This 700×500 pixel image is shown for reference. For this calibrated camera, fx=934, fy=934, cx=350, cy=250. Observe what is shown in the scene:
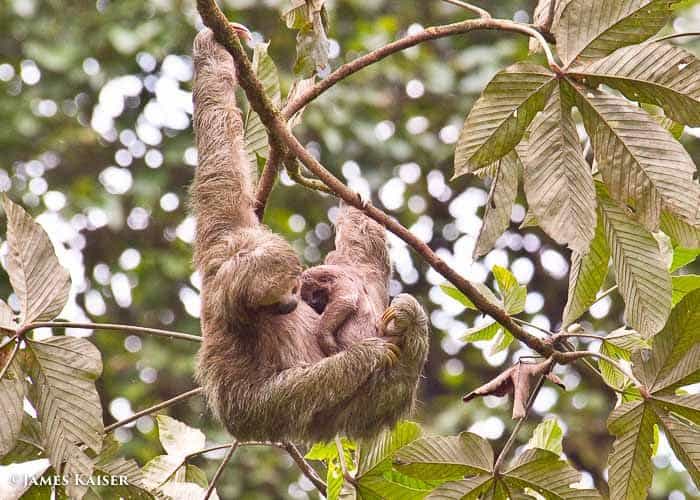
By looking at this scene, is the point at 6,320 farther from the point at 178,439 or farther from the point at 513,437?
the point at 513,437

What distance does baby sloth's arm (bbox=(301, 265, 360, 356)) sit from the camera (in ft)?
13.2

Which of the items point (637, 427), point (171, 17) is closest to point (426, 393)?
point (171, 17)

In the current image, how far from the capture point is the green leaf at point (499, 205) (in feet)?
11.5

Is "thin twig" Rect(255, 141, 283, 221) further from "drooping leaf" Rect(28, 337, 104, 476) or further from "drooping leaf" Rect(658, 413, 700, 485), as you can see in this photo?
"drooping leaf" Rect(658, 413, 700, 485)

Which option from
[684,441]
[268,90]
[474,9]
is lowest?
[684,441]

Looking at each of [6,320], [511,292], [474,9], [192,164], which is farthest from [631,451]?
[192,164]

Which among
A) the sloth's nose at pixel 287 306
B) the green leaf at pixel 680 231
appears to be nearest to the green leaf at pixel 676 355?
the green leaf at pixel 680 231

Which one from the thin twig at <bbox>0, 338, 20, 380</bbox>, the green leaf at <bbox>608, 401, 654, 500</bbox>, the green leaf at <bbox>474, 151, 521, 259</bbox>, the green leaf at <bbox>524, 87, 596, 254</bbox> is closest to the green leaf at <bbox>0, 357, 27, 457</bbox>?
the thin twig at <bbox>0, 338, 20, 380</bbox>

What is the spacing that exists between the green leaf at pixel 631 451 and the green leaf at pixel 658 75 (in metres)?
0.99

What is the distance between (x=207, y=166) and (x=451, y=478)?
1.67 metres

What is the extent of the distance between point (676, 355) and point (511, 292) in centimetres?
110

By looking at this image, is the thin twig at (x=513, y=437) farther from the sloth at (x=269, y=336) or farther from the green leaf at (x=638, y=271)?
the sloth at (x=269, y=336)

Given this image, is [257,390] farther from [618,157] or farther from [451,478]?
[618,157]

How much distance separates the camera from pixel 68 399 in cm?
317
